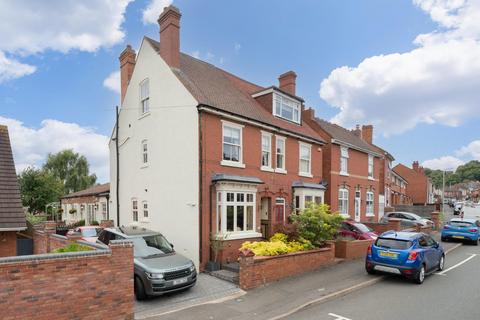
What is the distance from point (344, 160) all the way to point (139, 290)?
717 inches

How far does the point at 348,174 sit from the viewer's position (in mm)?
22906

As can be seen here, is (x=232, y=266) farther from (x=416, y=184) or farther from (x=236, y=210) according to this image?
(x=416, y=184)

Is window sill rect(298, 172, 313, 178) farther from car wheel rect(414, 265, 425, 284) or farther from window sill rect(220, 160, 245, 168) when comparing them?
car wheel rect(414, 265, 425, 284)

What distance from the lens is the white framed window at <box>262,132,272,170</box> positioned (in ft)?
50.8

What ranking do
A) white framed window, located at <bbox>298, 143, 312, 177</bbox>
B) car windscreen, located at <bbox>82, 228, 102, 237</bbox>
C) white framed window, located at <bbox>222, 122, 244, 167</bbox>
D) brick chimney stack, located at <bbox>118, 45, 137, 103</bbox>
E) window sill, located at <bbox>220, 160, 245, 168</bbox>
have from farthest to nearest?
1. brick chimney stack, located at <bbox>118, 45, 137, 103</bbox>
2. white framed window, located at <bbox>298, 143, 312, 177</bbox>
3. car windscreen, located at <bbox>82, 228, 102, 237</bbox>
4. white framed window, located at <bbox>222, 122, 244, 167</bbox>
5. window sill, located at <bbox>220, 160, 245, 168</bbox>

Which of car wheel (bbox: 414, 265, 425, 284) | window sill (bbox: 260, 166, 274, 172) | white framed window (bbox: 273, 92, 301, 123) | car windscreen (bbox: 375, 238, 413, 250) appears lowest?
car wheel (bbox: 414, 265, 425, 284)

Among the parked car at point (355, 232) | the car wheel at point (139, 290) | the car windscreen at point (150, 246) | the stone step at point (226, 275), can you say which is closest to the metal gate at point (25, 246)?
the car windscreen at point (150, 246)

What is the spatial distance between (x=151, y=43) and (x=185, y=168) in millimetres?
7311

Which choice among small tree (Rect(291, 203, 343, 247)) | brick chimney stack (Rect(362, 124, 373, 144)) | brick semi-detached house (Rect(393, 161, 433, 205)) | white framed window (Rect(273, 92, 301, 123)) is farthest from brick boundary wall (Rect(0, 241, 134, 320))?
brick semi-detached house (Rect(393, 161, 433, 205))

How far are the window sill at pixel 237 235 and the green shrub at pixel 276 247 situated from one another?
1185mm

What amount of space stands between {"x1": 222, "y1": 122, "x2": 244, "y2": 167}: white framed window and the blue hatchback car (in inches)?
260

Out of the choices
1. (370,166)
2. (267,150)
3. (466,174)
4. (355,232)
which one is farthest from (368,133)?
(466,174)

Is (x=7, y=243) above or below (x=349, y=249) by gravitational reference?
above

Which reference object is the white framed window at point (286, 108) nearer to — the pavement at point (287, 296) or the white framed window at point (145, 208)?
the white framed window at point (145, 208)
